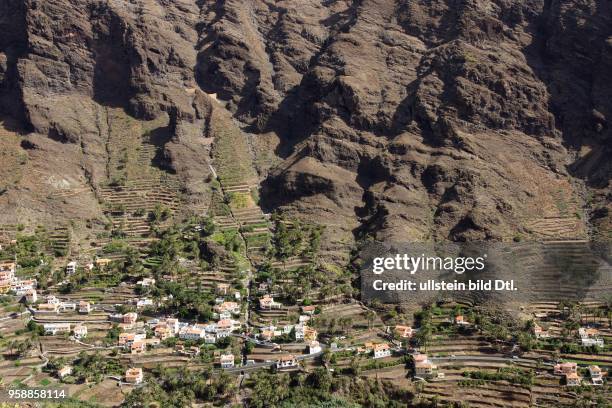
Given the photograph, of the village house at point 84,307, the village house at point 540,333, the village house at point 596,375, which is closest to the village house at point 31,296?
the village house at point 84,307

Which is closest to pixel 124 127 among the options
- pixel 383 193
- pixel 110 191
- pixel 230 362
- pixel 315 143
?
pixel 110 191

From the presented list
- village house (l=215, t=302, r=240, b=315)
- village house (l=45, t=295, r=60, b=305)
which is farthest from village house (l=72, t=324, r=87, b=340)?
village house (l=215, t=302, r=240, b=315)

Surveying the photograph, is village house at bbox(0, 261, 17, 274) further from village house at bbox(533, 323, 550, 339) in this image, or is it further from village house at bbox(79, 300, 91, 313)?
village house at bbox(533, 323, 550, 339)

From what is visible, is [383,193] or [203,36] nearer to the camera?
[383,193]

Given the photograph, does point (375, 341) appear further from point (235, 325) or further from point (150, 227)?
point (150, 227)

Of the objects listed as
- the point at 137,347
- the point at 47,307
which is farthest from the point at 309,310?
the point at 47,307

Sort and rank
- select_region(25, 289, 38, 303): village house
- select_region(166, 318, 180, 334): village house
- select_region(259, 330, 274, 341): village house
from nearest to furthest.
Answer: select_region(259, 330, 274, 341): village house, select_region(166, 318, 180, 334): village house, select_region(25, 289, 38, 303): village house
